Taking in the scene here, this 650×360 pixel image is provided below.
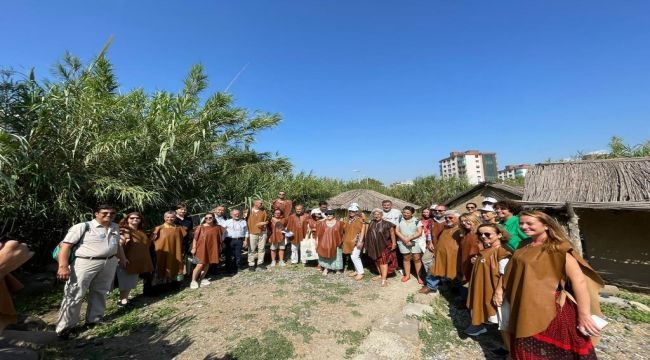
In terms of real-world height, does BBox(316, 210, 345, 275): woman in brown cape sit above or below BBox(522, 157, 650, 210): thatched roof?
below

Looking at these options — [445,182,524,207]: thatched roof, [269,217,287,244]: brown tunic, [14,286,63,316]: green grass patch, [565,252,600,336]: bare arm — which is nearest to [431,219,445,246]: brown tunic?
[269,217,287,244]: brown tunic

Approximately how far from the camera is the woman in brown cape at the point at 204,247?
597 cm

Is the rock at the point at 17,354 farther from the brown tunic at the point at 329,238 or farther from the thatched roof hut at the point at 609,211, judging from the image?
the thatched roof hut at the point at 609,211

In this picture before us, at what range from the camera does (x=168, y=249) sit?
18.2 feet

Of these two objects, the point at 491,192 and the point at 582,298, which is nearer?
the point at 582,298

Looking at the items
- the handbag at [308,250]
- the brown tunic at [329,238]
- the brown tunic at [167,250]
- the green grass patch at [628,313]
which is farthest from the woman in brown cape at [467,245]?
the brown tunic at [167,250]

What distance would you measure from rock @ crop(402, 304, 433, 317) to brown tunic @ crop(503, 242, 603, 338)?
2.17m

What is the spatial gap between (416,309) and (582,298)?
2.87 m

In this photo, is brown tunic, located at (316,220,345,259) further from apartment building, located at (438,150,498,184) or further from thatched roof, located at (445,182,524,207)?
apartment building, located at (438,150,498,184)

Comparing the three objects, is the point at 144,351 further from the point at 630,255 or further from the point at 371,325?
the point at 630,255

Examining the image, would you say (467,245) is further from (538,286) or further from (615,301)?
(615,301)

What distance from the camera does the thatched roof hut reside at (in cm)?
705

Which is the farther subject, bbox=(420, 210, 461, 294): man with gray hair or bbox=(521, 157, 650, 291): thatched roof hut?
bbox=(521, 157, 650, 291): thatched roof hut

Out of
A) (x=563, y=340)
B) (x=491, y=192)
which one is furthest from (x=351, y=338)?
(x=491, y=192)
